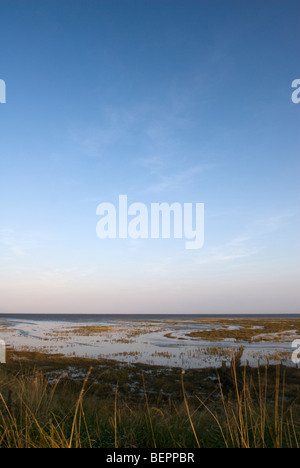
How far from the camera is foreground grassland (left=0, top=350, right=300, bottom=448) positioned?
12.7ft

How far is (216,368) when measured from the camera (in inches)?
690

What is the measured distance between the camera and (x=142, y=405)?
9859 millimetres

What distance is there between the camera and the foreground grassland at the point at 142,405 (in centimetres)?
387

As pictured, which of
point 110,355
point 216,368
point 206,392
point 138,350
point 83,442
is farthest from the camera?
point 138,350

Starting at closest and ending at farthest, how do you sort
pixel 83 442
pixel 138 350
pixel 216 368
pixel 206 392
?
pixel 83 442 → pixel 206 392 → pixel 216 368 → pixel 138 350
